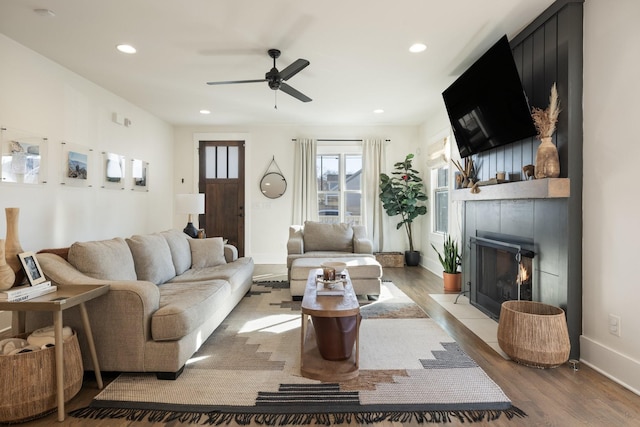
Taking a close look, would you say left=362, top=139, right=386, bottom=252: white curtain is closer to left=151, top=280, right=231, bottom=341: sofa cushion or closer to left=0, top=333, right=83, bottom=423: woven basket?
left=151, top=280, right=231, bottom=341: sofa cushion

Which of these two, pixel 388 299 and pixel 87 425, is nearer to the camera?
pixel 87 425

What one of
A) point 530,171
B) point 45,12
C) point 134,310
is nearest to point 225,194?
point 45,12

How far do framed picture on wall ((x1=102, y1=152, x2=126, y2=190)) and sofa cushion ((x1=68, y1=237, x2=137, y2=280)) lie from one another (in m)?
2.17

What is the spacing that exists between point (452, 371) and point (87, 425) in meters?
2.06

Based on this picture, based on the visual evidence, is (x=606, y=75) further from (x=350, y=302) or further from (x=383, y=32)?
(x=350, y=302)

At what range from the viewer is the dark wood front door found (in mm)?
6656

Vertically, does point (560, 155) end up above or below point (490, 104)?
below

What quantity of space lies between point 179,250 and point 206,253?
382 millimetres

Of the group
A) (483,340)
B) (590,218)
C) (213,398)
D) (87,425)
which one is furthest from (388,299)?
(87,425)

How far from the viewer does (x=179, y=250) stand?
12.1ft

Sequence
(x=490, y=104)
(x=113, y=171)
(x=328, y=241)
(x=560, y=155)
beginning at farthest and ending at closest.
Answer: (x=328, y=241) → (x=113, y=171) → (x=490, y=104) → (x=560, y=155)

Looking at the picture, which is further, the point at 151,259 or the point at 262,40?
the point at 262,40

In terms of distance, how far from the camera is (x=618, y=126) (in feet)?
7.21

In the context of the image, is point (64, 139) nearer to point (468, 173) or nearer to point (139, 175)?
point (139, 175)
